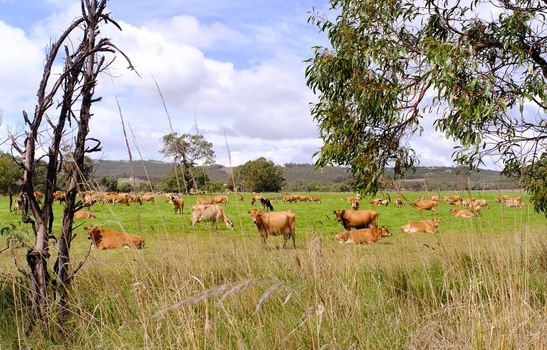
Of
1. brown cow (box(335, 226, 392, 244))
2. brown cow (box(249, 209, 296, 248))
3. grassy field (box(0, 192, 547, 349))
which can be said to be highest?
grassy field (box(0, 192, 547, 349))

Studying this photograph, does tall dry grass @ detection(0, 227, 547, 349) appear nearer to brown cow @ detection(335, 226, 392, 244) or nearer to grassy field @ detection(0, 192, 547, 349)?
grassy field @ detection(0, 192, 547, 349)

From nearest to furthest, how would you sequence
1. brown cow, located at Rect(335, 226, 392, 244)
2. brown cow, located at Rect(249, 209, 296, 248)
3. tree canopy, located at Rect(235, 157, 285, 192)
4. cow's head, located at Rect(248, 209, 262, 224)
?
tree canopy, located at Rect(235, 157, 285, 192) → brown cow, located at Rect(249, 209, 296, 248) → cow's head, located at Rect(248, 209, 262, 224) → brown cow, located at Rect(335, 226, 392, 244)

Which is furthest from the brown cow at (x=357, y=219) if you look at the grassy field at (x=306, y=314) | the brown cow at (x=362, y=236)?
the grassy field at (x=306, y=314)

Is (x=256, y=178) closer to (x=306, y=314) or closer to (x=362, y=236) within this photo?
(x=362, y=236)

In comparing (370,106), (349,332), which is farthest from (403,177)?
(349,332)

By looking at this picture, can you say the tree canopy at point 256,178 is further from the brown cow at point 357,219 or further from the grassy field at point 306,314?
the brown cow at point 357,219

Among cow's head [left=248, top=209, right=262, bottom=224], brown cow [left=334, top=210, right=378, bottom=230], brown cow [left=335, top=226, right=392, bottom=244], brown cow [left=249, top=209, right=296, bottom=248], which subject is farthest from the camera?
brown cow [left=334, top=210, right=378, bottom=230]

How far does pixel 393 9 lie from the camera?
24.3 feet

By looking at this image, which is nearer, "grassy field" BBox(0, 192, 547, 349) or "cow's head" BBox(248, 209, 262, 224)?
"grassy field" BBox(0, 192, 547, 349)

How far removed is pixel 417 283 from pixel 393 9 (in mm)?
4092

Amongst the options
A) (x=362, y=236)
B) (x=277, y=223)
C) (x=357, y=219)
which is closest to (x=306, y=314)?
(x=277, y=223)

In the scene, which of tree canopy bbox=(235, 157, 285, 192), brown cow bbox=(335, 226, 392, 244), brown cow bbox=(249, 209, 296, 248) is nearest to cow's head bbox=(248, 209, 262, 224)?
brown cow bbox=(249, 209, 296, 248)

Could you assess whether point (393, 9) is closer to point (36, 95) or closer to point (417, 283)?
point (417, 283)

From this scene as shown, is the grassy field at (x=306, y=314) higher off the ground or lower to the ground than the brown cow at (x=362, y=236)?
higher
